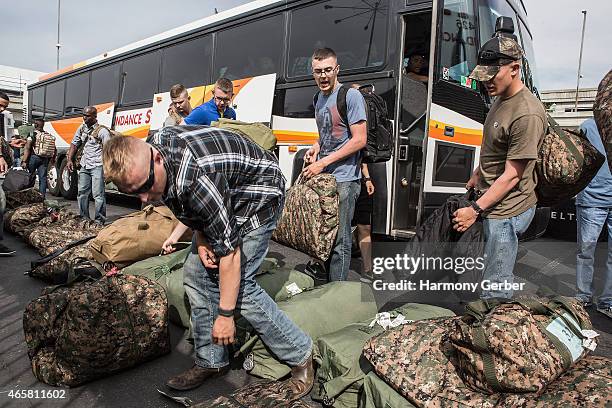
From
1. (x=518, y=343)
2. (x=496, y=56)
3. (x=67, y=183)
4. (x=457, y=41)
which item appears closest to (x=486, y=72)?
(x=496, y=56)

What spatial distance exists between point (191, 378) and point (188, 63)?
6.35m

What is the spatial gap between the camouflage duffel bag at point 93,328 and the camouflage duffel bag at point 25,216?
4.00 meters

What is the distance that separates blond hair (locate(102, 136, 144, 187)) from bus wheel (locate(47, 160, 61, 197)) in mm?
10982

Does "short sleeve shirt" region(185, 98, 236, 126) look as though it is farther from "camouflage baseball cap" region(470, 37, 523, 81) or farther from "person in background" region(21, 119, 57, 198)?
"person in background" region(21, 119, 57, 198)

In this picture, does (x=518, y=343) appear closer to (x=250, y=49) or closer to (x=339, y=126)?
(x=339, y=126)

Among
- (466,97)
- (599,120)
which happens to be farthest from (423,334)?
(466,97)

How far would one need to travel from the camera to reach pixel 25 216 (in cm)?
614

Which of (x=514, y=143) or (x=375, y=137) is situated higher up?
(x=375, y=137)

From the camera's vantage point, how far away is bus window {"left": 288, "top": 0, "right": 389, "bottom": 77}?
16.5 ft

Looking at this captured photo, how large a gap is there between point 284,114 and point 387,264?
2.66m

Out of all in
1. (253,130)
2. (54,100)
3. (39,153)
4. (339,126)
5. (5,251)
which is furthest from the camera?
(54,100)

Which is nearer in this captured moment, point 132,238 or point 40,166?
point 132,238

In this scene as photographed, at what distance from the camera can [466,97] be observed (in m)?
4.86

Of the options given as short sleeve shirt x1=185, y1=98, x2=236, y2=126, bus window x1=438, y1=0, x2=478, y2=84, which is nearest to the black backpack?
bus window x1=438, y1=0, x2=478, y2=84
